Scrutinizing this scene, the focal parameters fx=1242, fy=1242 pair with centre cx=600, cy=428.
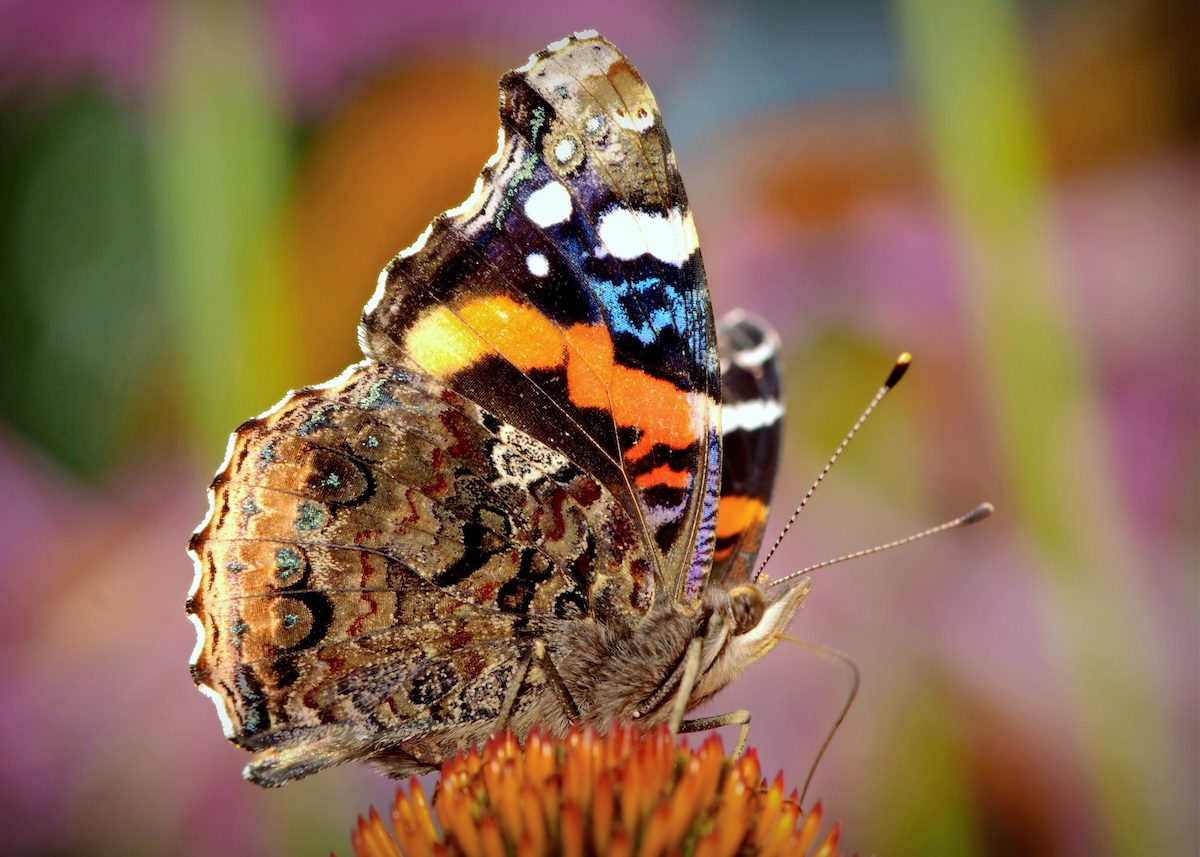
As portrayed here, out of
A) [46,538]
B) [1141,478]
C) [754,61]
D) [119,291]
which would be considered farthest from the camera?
[754,61]

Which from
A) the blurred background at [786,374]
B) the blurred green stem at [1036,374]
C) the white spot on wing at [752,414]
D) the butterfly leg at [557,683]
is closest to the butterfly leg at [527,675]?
the butterfly leg at [557,683]

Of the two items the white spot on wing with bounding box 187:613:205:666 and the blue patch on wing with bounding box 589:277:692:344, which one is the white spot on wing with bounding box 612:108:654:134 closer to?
the blue patch on wing with bounding box 589:277:692:344

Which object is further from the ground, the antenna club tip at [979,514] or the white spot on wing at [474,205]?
the white spot on wing at [474,205]

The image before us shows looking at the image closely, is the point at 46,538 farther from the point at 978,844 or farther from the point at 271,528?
the point at 978,844

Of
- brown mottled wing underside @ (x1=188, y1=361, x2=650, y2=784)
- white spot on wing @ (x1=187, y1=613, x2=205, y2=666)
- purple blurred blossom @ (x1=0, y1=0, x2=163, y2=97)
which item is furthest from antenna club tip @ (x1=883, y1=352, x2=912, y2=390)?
purple blurred blossom @ (x1=0, y1=0, x2=163, y2=97)

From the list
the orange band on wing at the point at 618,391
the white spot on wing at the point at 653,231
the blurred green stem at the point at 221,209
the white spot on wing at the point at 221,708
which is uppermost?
Result: the blurred green stem at the point at 221,209

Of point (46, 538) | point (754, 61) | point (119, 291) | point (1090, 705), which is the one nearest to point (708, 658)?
point (1090, 705)

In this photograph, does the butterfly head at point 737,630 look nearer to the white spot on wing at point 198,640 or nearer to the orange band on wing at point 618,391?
the orange band on wing at point 618,391
